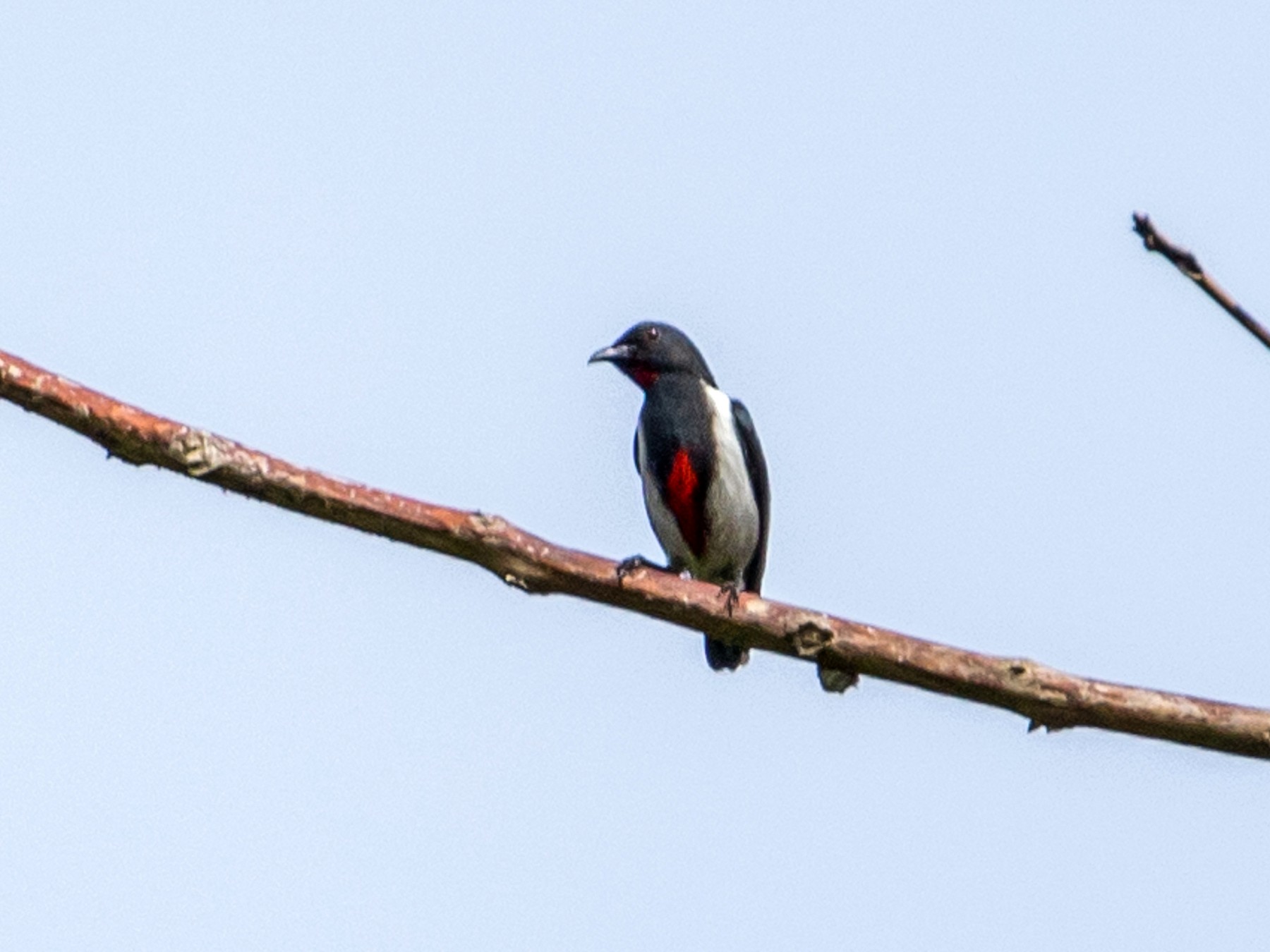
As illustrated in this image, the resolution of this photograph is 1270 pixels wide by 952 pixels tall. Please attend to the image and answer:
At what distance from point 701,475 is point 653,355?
2.65 ft

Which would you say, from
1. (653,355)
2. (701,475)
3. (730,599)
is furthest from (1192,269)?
(653,355)

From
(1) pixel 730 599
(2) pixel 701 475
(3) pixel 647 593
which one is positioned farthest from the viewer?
(2) pixel 701 475

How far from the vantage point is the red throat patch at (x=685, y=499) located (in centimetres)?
757

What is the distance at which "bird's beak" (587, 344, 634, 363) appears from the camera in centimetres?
823

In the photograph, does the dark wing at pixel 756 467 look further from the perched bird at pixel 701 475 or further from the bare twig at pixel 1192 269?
the bare twig at pixel 1192 269

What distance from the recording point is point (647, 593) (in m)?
4.16

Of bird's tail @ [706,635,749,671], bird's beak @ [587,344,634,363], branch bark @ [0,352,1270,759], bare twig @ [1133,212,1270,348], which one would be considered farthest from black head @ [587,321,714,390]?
bare twig @ [1133,212,1270,348]

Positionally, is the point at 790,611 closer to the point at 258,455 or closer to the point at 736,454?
the point at 258,455

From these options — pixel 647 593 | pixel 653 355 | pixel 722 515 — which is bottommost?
pixel 647 593

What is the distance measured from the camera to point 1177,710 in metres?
3.62

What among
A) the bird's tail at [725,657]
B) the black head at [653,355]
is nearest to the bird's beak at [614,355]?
the black head at [653,355]

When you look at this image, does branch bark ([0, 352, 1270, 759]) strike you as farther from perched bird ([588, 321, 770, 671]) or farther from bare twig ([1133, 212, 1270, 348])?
perched bird ([588, 321, 770, 671])

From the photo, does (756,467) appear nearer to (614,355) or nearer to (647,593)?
(614,355)

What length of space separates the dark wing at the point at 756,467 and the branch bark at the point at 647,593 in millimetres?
3598
